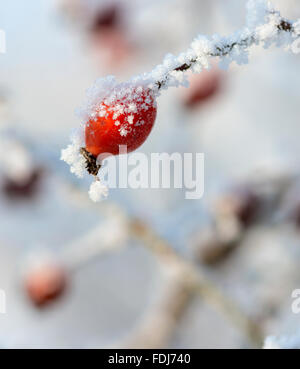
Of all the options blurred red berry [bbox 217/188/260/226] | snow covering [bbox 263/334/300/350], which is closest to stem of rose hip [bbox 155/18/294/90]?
snow covering [bbox 263/334/300/350]

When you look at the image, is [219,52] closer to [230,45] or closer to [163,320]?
[230,45]

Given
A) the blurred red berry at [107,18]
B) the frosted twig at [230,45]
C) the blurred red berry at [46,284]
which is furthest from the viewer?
the blurred red berry at [107,18]

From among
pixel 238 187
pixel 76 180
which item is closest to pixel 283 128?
pixel 238 187

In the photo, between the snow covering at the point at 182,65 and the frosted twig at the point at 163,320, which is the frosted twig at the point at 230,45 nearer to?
the snow covering at the point at 182,65

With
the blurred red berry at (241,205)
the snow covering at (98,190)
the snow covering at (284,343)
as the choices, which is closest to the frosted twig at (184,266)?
the blurred red berry at (241,205)

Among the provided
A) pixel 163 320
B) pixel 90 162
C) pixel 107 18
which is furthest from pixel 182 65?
pixel 107 18

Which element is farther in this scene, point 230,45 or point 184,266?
point 184,266

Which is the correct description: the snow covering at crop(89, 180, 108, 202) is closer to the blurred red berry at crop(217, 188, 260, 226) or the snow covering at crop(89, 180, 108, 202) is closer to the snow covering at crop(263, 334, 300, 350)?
the snow covering at crop(263, 334, 300, 350)
